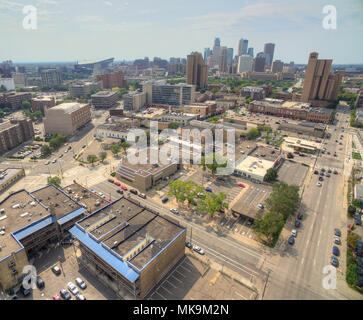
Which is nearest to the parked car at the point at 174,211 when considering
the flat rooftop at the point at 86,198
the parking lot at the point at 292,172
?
the flat rooftop at the point at 86,198

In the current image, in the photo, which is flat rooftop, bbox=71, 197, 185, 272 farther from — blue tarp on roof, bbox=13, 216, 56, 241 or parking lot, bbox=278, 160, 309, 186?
parking lot, bbox=278, 160, 309, 186

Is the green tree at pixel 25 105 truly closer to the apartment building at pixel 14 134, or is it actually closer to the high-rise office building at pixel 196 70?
the apartment building at pixel 14 134

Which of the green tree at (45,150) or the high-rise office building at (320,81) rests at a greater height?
the high-rise office building at (320,81)

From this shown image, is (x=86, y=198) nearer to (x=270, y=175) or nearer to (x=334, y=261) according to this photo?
(x=270, y=175)

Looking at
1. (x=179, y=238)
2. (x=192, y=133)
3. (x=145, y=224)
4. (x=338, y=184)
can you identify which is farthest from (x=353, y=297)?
(x=192, y=133)

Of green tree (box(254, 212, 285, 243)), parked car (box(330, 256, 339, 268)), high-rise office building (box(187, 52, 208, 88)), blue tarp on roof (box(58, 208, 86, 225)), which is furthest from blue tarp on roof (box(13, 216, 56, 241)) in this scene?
high-rise office building (box(187, 52, 208, 88))
